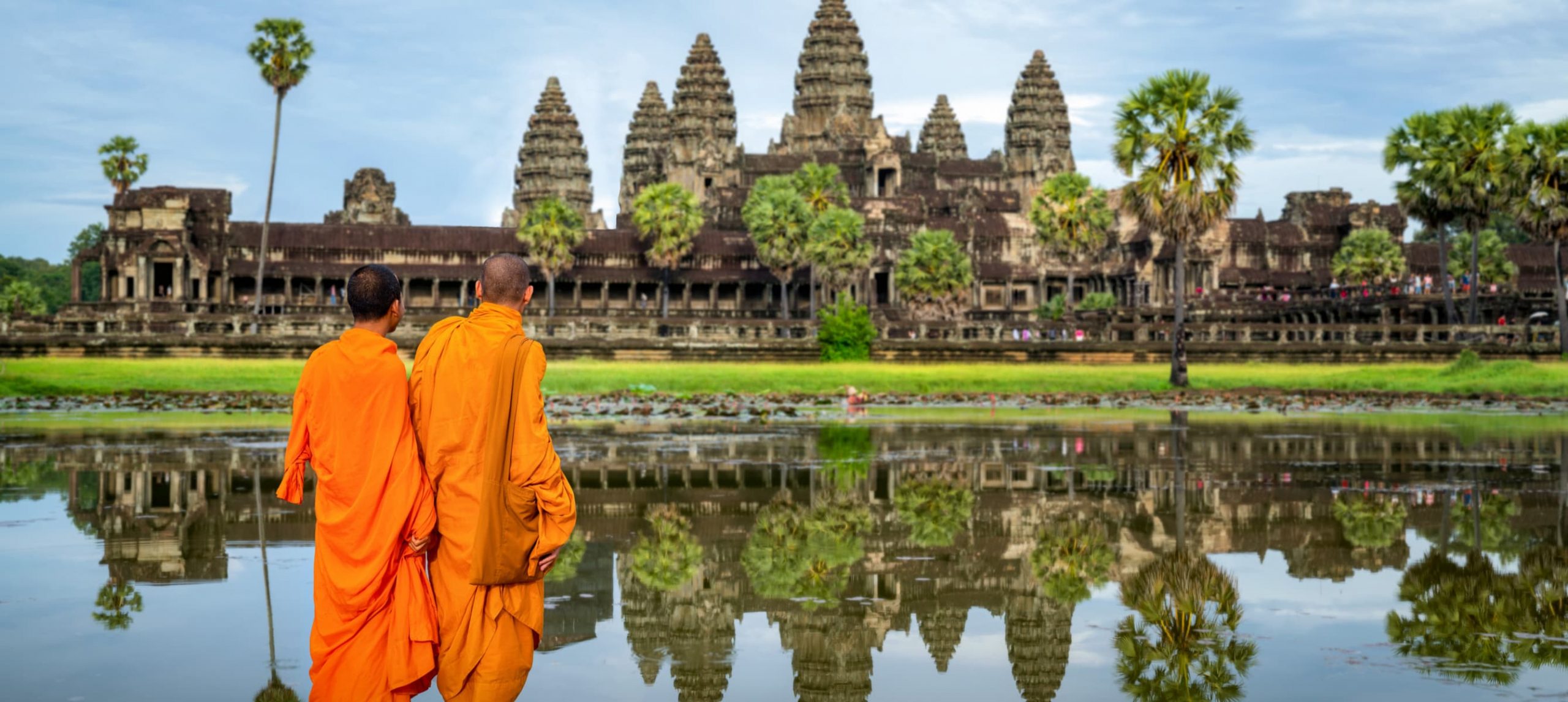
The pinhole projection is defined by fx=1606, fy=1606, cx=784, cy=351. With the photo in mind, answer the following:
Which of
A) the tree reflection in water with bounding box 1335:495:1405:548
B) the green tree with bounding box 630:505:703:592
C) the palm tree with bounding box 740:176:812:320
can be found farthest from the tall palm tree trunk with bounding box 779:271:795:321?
the green tree with bounding box 630:505:703:592

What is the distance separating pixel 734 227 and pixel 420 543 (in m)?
88.2

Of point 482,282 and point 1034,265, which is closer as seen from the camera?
point 482,282

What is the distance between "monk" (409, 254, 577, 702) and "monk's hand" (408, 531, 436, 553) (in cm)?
8

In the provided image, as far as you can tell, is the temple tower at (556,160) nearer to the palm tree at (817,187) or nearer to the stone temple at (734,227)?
the stone temple at (734,227)

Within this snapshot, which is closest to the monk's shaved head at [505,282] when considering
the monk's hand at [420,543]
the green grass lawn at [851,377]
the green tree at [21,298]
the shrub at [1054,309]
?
the monk's hand at [420,543]

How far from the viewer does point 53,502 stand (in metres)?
14.2

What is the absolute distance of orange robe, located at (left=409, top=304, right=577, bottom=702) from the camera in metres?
6.10

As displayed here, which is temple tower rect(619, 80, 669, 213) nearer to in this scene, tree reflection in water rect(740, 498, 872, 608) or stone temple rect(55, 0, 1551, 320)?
stone temple rect(55, 0, 1551, 320)

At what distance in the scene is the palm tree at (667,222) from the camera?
80062 millimetres

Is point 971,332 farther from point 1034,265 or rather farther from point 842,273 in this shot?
point 1034,265

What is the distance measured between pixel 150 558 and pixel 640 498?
4742mm

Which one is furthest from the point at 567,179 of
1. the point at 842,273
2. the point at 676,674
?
the point at 676,674

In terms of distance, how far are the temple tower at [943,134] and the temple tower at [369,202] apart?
1701 inches

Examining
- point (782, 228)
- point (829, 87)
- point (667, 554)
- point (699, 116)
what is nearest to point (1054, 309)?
point (782, 228)
